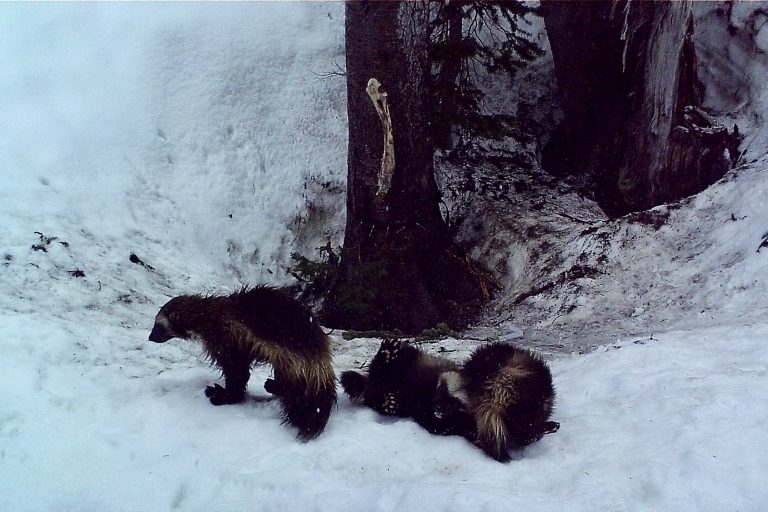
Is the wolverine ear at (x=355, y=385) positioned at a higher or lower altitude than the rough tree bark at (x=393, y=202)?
lower

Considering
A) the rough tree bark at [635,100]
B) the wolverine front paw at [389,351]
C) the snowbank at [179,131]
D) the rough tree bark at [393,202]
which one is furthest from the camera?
the rough tree bark at [635,100]

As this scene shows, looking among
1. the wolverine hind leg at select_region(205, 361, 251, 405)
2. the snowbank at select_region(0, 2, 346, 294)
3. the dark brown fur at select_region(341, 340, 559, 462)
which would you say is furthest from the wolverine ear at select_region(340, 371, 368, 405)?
the snowbank at select_region(0, 2, 346, 294)

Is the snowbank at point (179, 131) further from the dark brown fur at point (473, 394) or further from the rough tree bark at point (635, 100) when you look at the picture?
the rough tree bark at point (635, 100)

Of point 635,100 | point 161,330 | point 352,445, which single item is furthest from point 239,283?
point 635,100

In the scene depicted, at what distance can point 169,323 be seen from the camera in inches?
159

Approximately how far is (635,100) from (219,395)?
604 centimetres

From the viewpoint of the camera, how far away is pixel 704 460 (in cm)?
313

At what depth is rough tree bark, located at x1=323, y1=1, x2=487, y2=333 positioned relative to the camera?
18.2 feet

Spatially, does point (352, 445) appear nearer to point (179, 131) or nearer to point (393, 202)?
point (393, 202)

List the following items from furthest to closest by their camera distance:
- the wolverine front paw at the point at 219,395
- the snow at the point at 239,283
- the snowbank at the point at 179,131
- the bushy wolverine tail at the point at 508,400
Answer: the snowbank at the point at 179,131
the wolverine front paw at the point at 219,395
the bushy wolverine tail at the point at 508,400
the snow at the point at 239,283

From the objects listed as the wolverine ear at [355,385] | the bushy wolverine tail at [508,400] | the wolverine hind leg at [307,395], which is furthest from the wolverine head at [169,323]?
the bushy wolverine tail at [508,400]

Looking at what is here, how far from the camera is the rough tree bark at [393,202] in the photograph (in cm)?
556

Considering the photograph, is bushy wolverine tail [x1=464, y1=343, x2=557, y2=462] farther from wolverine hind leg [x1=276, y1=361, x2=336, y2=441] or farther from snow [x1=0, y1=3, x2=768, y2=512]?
wolverine hind leg [x1=276, y1=361, x2=336, y2=441]

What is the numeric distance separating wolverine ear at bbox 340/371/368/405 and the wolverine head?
113 cm
